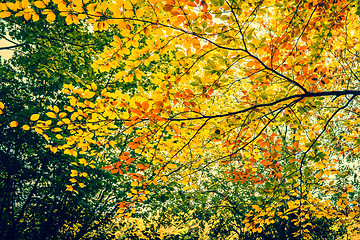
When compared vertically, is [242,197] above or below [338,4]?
below

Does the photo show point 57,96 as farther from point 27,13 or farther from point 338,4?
point 338,4

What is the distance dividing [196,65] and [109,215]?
20.9ft

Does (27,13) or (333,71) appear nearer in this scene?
(27,13)

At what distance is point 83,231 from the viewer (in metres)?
6.20

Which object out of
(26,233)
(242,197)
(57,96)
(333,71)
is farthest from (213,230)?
(57,96)

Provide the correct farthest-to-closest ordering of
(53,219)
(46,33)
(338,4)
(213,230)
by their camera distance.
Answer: (213,230), (53,219), (46,33), (338,4)

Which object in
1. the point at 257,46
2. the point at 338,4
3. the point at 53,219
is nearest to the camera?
the point at 257,46

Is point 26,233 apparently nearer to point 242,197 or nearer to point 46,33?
point 46,33

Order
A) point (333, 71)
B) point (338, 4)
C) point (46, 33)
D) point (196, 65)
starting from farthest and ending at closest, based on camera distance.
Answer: point (333, 71) < point (46, 33) < point (338, 4) < point (196, 65)

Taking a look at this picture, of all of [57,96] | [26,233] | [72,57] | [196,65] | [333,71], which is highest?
[333,71]

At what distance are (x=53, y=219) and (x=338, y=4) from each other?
29.3ft

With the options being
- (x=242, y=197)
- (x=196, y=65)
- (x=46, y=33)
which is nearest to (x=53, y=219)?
(x=46, y=33)

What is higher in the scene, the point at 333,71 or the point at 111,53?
the point at 333,71

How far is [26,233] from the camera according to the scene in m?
5.98
